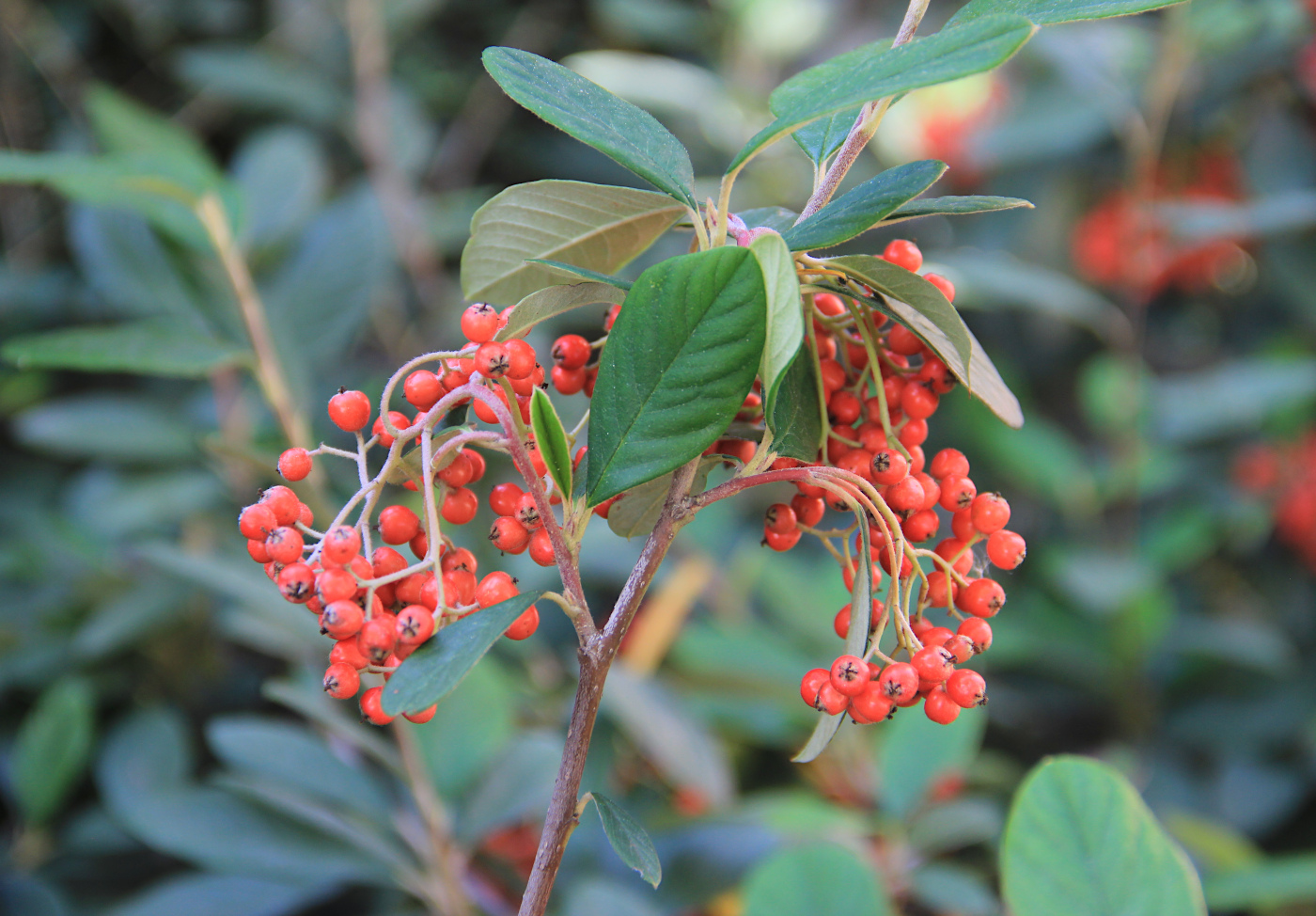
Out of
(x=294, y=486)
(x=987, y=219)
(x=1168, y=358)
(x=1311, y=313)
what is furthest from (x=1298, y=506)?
(x=294, y=486)

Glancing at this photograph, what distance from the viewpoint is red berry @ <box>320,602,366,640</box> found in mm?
502

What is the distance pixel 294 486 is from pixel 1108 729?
1694 mm

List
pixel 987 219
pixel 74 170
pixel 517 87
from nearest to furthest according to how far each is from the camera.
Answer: pixel 517 87 < pixel 74 170 < pixel 987 219

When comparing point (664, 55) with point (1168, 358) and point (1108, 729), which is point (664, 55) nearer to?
point (1168, 358)

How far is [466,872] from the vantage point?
49.1 inches

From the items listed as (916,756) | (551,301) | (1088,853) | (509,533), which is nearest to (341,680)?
(509,533)

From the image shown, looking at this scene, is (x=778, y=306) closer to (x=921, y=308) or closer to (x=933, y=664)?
(x=921, y=308)

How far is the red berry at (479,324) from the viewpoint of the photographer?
21.4 inches

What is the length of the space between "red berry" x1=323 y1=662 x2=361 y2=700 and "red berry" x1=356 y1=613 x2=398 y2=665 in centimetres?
2

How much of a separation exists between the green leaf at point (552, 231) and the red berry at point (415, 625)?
9.0 inches

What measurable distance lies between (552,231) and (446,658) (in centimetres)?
30

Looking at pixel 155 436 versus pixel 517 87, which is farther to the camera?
pixel 155 436

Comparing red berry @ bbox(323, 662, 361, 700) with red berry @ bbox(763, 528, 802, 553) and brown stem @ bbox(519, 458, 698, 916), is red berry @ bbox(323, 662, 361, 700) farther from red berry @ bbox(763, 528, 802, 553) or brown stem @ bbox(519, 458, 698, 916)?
red berry @ bbox(763, 528, 802, 553)

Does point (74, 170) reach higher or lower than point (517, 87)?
lower
